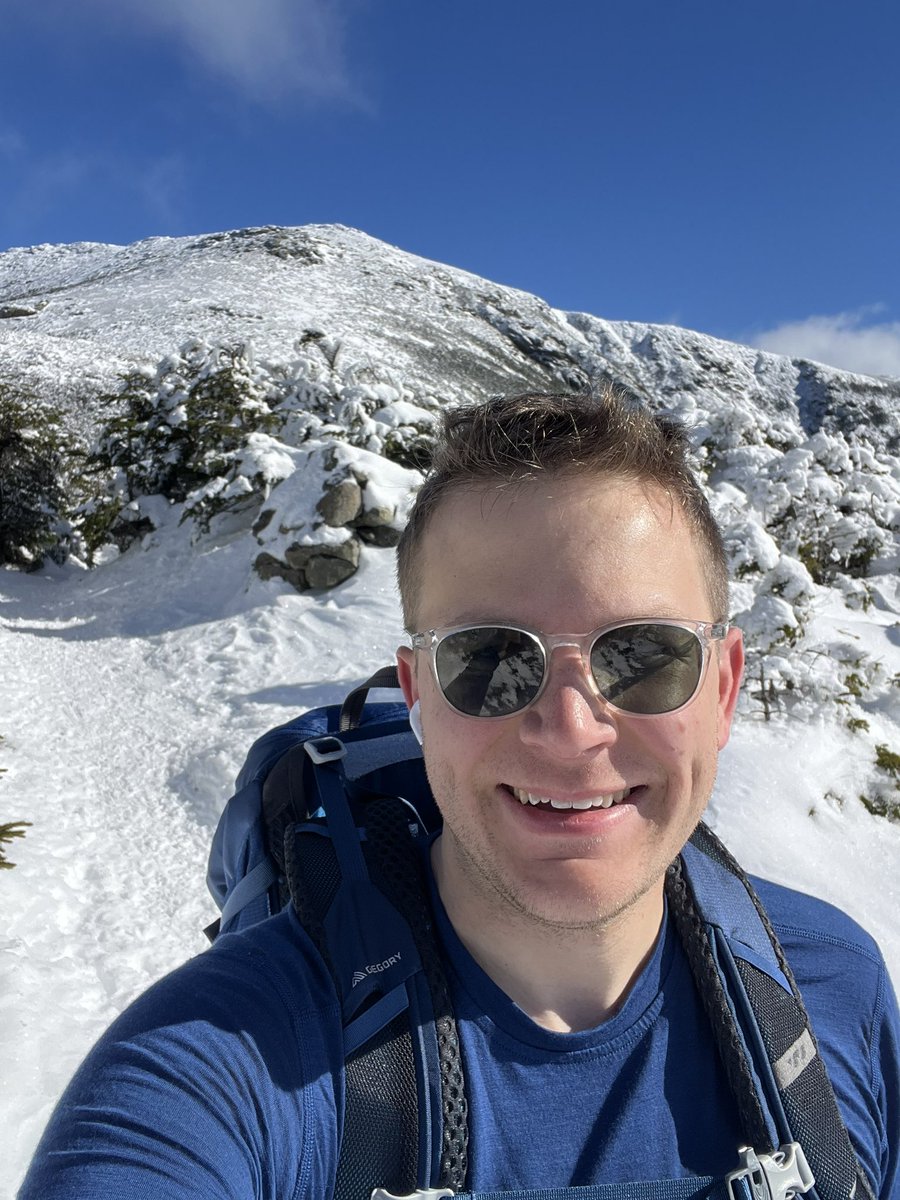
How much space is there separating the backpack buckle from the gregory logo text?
26.7 inches

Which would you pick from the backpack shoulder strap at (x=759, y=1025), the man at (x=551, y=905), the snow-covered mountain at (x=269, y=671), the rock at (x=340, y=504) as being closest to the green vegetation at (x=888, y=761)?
the snow-covered mountain at (x=269, y=671)

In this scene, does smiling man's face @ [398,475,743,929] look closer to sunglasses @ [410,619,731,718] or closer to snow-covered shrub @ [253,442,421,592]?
sunglasses @ [410,619,731,718]

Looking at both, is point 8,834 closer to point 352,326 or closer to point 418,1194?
point 418,1194

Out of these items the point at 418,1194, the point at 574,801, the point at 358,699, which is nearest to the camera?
the point at 418,1194

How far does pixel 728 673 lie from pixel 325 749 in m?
1.05

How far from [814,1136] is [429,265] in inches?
3672

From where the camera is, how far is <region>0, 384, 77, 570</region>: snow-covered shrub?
16250 millimetres

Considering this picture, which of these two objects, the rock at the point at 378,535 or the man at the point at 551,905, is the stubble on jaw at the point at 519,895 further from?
the rock at the point at 378,535

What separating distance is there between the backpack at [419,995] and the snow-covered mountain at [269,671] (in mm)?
1533

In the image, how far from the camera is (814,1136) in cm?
139

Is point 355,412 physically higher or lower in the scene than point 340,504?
higher

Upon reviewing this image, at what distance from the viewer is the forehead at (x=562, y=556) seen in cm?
151

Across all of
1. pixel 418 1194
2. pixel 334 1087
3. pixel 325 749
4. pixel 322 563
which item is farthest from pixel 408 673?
pixel 322 563

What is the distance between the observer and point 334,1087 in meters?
1.27
